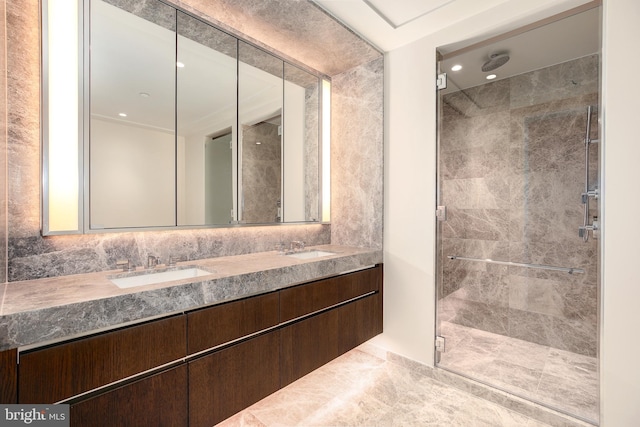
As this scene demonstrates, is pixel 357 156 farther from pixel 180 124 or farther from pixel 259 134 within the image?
pixel 180 124

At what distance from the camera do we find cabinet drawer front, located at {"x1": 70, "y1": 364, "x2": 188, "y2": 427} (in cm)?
108

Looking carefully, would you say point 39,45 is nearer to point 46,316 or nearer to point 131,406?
point 46,316

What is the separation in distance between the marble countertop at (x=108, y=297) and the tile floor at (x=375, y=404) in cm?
85

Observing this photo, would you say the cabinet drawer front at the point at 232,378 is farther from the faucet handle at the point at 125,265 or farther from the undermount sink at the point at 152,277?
the faucet handle at the point at 125,265

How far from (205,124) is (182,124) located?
0.16 meters

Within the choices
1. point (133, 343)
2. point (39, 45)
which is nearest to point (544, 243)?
point (133, 343)

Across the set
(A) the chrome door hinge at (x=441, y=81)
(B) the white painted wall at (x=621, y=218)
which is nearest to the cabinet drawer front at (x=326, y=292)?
(B) the white painted wall at (x=621, y=218)

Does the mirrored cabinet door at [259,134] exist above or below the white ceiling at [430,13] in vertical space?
below

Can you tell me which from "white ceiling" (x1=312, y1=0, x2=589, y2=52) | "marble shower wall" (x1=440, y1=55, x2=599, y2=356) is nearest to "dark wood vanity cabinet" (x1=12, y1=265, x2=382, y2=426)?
"marble shower wall" (x1=440, y1=55, x2=599, y2=356)

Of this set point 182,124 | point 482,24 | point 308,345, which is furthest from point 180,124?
point 482,24

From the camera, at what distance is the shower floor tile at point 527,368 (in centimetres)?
197

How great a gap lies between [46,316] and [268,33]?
2152 mm

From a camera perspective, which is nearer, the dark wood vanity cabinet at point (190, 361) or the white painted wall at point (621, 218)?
the dark wood vanity cabinet at point (190, 361)

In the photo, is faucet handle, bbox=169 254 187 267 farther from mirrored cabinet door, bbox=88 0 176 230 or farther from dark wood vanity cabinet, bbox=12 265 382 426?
dark wood vanity cabinet, bbox=12 265 382 426
